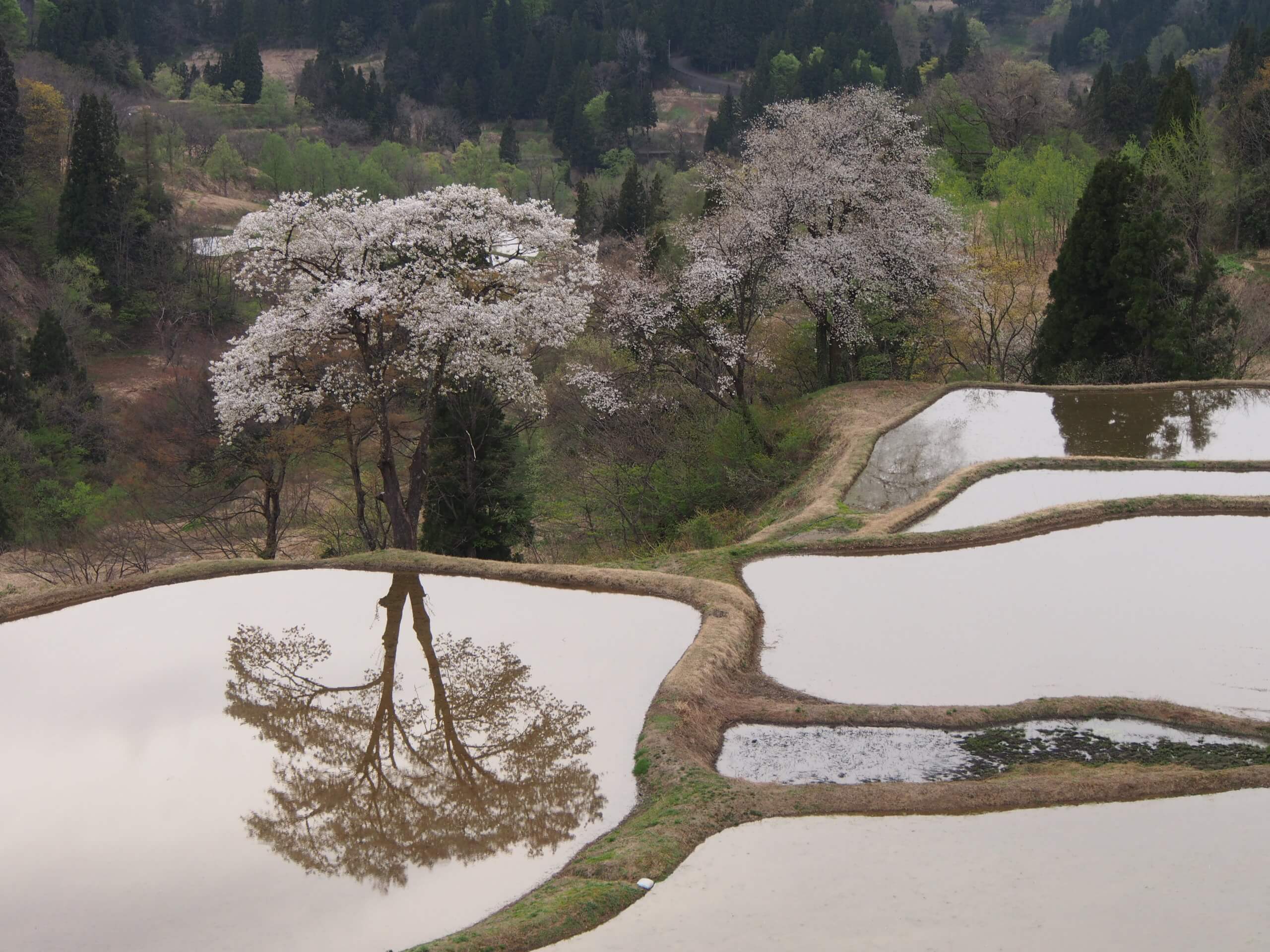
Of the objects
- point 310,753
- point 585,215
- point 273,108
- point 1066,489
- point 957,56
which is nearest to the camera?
point 310,753

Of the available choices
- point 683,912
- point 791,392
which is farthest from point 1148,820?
point 791,392

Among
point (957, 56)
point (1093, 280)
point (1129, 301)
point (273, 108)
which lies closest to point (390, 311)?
point (1093, 280)

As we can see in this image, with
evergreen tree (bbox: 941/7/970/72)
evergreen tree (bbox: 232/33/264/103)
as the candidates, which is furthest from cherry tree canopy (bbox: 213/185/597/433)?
evergreen tree (bbox: 232/33/264/103)

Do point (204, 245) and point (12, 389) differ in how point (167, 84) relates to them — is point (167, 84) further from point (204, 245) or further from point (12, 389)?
point (12, 389)

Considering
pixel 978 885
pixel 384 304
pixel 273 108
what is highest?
pixel 273 108

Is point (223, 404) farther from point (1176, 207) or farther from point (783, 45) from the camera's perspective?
point (783, 45)

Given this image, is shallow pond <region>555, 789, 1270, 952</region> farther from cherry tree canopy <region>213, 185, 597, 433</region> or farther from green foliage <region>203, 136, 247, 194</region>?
green foliage <region>203, 136, 247, 194</region>
